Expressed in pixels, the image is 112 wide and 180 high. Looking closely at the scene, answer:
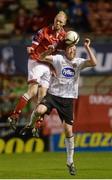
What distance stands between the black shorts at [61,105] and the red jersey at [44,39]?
1.99 meters

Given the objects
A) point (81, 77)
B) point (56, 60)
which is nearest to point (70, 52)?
point (56, 60)

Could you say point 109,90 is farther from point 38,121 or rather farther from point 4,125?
point 38,121

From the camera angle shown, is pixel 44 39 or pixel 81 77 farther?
pixel 81 77

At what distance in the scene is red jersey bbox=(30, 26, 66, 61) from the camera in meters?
14.7

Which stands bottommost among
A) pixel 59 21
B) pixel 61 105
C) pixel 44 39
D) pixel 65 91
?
pixel 61 105

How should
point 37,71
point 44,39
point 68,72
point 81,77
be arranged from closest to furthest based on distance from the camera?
point 68,72
point 44,39
point 37,71
point 81,77

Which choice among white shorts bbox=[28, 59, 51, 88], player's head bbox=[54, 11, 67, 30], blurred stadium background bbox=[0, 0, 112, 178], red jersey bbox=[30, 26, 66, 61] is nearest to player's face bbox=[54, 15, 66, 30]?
player's head bbox=[54, 11, 67, 30]

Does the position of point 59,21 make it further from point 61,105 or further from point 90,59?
point 61,105

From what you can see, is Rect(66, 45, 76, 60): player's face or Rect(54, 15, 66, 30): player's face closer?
Rect(66, 45, 76, 60): player's face

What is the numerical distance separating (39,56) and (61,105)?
6.98ft

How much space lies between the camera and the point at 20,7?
24.3 metres

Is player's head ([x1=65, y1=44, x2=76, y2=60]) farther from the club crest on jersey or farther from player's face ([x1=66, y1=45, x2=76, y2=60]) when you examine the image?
the club crest on jersey

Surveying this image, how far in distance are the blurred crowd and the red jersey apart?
272 inches

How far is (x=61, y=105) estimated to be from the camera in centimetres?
1291
